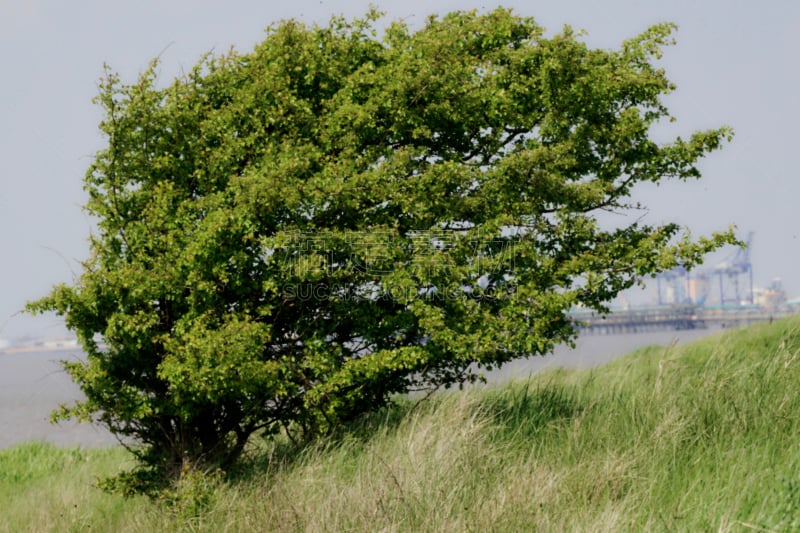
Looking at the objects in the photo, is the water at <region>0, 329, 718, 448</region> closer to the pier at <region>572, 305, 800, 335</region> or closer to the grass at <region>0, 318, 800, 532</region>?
the grass at <region>0, 318, 800, 532</region>

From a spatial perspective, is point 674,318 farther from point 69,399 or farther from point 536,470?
point 536,470

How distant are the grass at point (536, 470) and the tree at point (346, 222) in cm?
80

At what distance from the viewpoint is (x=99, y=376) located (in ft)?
33.4

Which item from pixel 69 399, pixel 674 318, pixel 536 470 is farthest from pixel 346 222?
pixel 674 318

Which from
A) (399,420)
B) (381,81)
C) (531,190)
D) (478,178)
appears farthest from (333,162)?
(399,420)

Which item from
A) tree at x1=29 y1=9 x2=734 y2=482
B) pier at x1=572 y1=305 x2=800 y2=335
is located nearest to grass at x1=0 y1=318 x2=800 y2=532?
tree at x1=29 y1=9 x2=734 y2=482

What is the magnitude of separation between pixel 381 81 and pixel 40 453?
12.8 m

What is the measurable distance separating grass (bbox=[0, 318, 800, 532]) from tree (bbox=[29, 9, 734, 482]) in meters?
0.80

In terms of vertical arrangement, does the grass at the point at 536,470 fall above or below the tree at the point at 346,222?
below

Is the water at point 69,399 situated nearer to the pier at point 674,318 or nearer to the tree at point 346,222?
the tree at point 346,222

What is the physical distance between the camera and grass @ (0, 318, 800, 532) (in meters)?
6.96

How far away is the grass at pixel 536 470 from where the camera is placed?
22.9 ft

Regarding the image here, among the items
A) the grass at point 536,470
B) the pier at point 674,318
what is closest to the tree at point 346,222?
the grass at point 536,470

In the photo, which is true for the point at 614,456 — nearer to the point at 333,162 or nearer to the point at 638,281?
the point at 638,281
